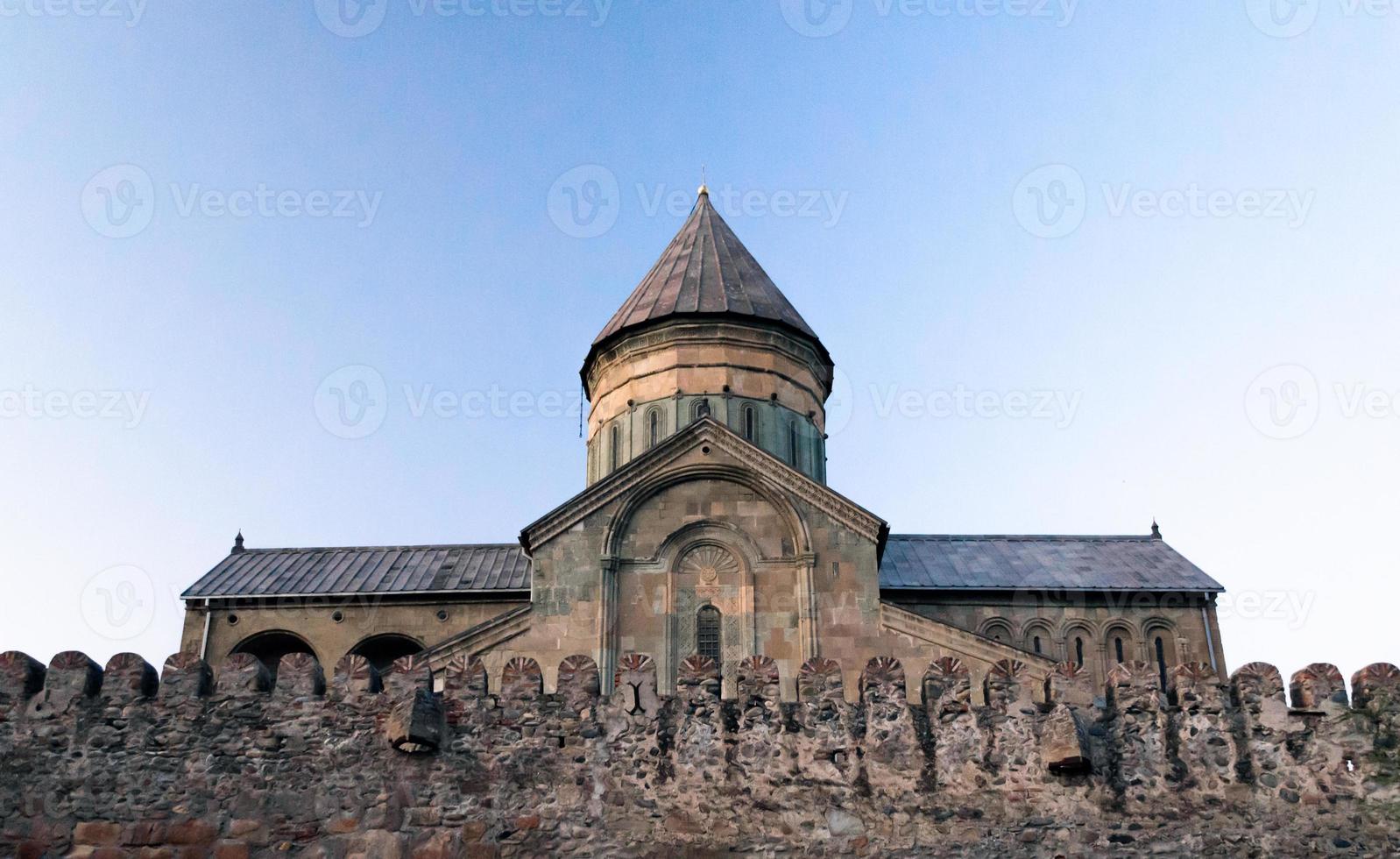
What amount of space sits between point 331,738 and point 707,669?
2821mm

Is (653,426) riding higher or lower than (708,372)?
lower

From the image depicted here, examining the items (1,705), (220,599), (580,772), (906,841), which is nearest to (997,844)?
(906,841)

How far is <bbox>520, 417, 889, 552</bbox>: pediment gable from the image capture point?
16719mm

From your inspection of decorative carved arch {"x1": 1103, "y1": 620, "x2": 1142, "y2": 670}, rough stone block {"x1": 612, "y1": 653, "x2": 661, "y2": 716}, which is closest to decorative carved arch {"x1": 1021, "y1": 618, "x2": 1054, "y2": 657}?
decorative carved arch {"x1": 1103, "y1": 620, "x2": 1142, "y2": 670}

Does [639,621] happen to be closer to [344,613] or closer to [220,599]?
[344,613]

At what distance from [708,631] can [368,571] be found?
322 inches

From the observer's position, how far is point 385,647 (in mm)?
21359

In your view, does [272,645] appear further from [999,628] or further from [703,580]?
[999,628]

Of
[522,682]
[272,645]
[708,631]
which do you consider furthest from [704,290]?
[522,682]

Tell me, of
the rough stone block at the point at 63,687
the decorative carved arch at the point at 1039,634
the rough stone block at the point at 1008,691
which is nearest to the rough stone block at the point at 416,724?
the rough stone block at the point at 63,687

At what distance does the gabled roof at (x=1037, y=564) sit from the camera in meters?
21.3

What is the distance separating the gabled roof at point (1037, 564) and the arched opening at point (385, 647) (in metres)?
7.83

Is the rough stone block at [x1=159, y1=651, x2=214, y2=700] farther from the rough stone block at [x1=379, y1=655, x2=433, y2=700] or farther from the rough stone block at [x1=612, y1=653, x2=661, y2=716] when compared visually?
the rough stone block at [x1=612, y1=653, x2=661, y2=716]

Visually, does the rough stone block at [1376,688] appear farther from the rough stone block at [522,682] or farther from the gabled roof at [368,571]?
the gabled roof at [368,571]
